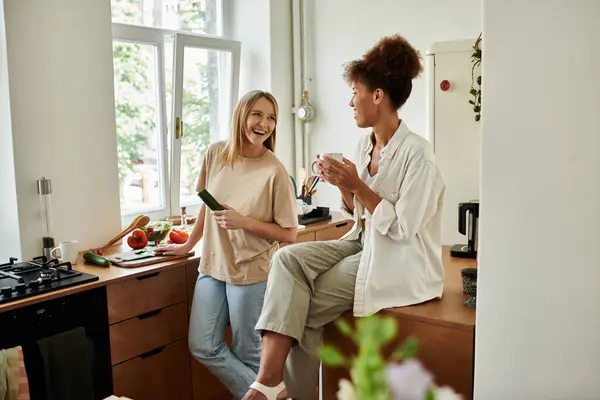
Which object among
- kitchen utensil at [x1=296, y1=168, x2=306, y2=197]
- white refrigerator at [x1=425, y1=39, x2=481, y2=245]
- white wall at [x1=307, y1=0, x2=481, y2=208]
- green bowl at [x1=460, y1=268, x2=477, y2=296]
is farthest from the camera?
kitchen utensil at [x1=296, y1=168, x2=306, y2=197]

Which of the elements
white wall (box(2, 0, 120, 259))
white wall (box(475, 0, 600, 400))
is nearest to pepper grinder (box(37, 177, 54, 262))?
white wall (box(2, 0, 120, 259))

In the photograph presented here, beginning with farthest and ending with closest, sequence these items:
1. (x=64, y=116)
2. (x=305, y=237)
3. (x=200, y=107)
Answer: (x=200, y=107), (x=305, y=237), (x=64, y=116)

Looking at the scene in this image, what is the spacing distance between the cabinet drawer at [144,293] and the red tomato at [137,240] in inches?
12.2

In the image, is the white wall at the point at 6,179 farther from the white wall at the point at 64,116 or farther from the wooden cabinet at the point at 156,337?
the wooden cabinet at the point at 156,337

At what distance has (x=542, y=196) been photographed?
1.23 meters

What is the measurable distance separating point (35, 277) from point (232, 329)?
31.1 inches

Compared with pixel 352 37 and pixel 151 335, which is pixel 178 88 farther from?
pixel 151 335

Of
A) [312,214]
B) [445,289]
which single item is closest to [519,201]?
[445,289]

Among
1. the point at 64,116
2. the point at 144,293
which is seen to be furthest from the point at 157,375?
the point at 64,116

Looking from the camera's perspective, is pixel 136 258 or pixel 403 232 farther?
pixel 136 258

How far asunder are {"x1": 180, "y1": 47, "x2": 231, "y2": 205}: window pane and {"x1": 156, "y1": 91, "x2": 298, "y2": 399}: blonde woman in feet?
3.83

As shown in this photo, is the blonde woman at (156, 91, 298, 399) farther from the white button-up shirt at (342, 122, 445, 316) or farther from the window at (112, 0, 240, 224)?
the window at (112, 0, 240, 224)

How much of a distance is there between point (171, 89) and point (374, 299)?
79.3 inches

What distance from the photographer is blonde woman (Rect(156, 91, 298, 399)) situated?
2.34 m
